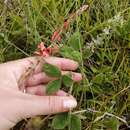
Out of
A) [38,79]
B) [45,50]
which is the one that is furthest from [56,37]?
[38,79]

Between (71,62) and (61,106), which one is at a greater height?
(71,62)

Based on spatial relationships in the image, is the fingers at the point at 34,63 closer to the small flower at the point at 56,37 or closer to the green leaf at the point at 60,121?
the small flower at the point at 56,37

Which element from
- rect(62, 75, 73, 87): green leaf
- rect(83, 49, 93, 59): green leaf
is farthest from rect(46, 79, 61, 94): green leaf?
rect(83, 49, 93, 59): green leaf

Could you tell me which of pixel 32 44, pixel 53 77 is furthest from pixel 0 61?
pixel 53 77

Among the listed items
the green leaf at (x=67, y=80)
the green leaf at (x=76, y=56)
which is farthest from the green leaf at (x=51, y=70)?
the green leaf at (x=76, y=56)

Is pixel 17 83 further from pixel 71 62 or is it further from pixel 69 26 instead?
pixel 69 26

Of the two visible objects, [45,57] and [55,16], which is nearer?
[45,57]

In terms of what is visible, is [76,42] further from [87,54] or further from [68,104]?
[68,104]
